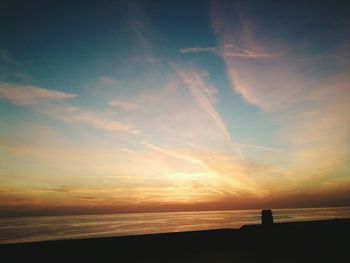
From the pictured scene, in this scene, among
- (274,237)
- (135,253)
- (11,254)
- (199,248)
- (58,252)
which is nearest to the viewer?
(11,254)

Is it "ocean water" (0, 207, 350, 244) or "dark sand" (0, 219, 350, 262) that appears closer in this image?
"dark sand" (0, 219, 350, 262)

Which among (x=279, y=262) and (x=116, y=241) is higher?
(x=116, y=241)

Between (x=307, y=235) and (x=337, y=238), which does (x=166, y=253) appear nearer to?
(x=307, y=235)

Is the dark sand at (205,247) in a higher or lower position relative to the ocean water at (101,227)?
higher

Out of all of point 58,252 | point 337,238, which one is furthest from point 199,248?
point 337,238

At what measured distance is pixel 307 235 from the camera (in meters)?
7.05

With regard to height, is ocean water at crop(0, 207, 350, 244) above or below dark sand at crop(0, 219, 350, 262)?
below

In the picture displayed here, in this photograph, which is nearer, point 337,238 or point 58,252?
point 58,252

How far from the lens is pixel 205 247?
6254 mm

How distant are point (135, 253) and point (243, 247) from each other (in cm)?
286

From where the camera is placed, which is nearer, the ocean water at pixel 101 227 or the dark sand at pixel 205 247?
the dark sand at pixel 205 247

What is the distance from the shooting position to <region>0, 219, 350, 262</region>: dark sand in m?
4.86

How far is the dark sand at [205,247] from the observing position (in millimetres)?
4857

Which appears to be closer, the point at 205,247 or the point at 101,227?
the point at 205,247
